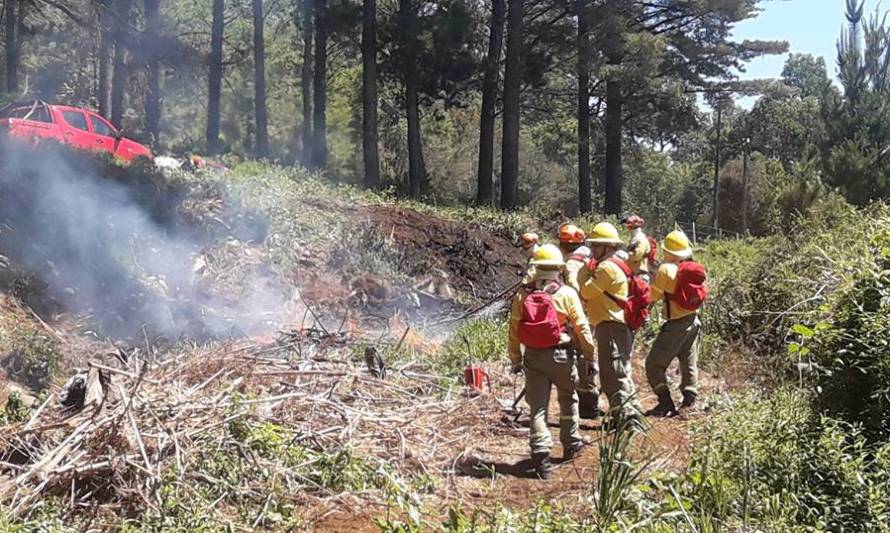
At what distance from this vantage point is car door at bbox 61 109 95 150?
15.8m

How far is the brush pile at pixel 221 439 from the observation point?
4.99 meters

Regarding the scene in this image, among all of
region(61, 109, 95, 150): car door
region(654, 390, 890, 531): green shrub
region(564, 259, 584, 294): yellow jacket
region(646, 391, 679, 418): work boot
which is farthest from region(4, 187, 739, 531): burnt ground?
region(61, 109, 95, 150): car door

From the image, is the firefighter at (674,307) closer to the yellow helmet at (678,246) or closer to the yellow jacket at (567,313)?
the yellow helmet at (678,246)

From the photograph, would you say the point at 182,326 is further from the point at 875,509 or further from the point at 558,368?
the point at 875,509

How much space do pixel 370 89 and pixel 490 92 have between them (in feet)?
12.4

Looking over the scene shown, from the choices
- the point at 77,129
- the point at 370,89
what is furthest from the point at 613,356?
the point at 370,89

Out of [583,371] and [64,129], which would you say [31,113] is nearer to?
[64,129]

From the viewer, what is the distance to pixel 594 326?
288 inches

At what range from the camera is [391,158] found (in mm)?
35625

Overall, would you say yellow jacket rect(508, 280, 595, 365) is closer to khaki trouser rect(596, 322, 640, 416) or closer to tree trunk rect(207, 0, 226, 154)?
khaki trouser rect(596, 322, 640, 416)

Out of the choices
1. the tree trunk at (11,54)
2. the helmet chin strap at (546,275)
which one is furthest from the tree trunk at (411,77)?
the helmet chin strap at (546,275)

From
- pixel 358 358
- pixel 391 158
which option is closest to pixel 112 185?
pixel 358 358

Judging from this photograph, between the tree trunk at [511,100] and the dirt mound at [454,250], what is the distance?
17.0 feet

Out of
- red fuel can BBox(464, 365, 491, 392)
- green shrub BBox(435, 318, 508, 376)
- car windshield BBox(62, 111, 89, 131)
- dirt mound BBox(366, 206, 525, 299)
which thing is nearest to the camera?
red fuel can BBox(464, 365, 491, 392)
